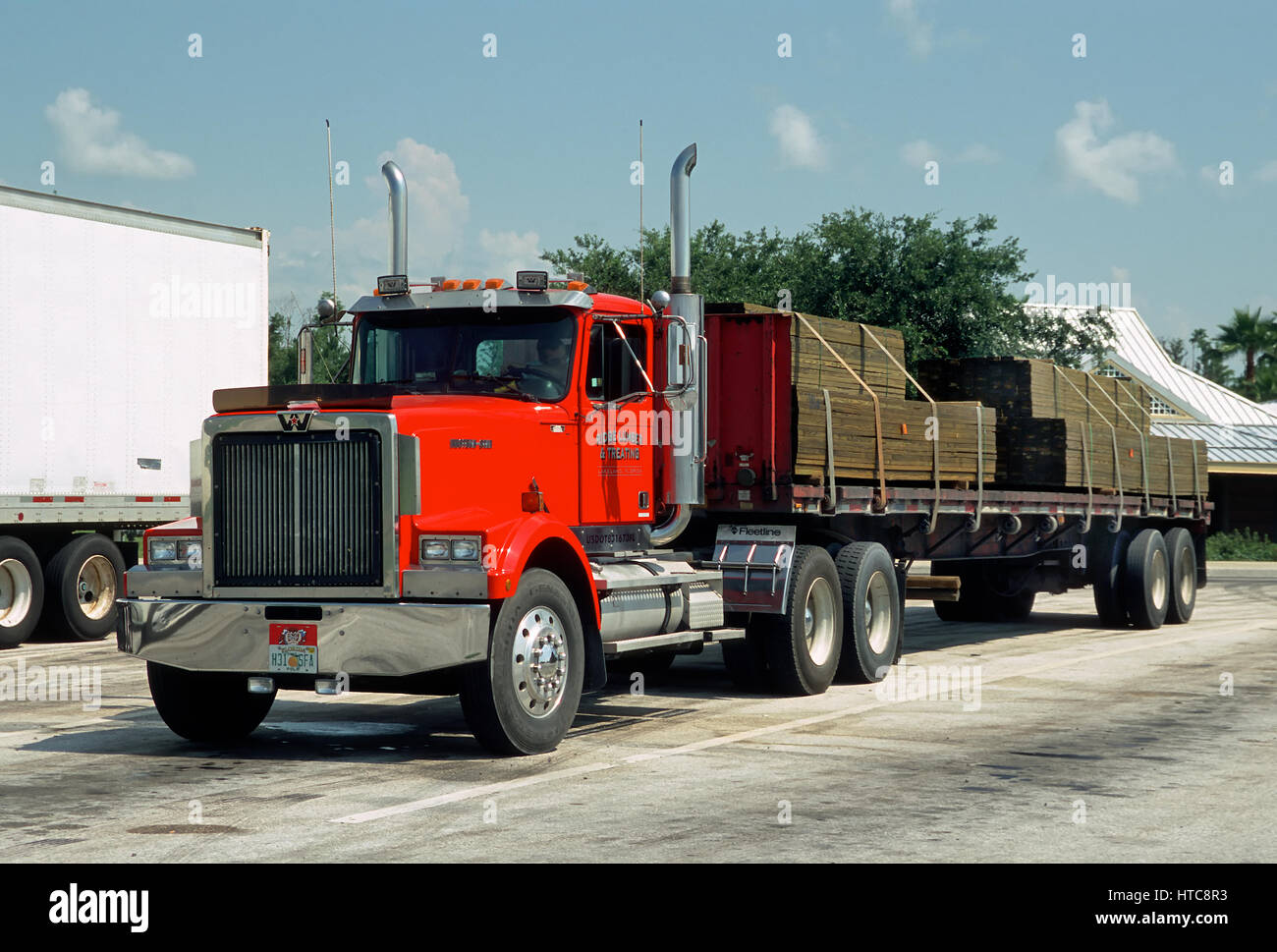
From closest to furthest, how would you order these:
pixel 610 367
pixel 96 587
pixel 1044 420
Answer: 1. pixel 610 367
2. pixel 1044 420
3. pixel 96 587

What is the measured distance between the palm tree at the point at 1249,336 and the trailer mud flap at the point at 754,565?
68.1 metres

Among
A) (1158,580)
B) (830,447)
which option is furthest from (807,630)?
(1158,580)

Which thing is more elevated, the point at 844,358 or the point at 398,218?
the point at 398,218

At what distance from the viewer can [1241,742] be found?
10.6 metres

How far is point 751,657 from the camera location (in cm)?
1316

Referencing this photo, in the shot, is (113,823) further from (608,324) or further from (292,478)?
(608,324)

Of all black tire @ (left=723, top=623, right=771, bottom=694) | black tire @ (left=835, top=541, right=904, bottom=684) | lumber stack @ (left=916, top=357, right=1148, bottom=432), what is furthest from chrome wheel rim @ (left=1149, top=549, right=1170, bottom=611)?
black tire @ (left=723, top=623, right=771, bottom=694)

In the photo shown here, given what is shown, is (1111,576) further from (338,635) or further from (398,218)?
(338,635)

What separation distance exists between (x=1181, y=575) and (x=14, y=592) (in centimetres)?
1475

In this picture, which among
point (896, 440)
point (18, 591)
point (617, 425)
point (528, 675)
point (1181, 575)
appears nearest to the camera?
point (528, 675)

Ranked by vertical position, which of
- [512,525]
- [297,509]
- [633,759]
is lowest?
[633,759]

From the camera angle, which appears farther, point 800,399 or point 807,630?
point 807,630

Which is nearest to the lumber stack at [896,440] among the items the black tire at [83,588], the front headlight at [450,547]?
the front headlight at [450,547]

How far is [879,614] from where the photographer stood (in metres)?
14.4
